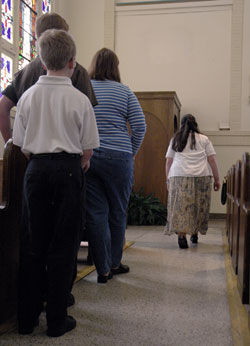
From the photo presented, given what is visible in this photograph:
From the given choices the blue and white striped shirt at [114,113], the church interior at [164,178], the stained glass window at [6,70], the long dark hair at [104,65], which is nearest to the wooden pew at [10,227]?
the church interior at [164,178]

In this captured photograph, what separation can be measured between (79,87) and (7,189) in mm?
727

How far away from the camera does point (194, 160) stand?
505 cm

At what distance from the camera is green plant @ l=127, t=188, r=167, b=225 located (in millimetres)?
7629

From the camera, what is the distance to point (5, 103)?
2.54 m

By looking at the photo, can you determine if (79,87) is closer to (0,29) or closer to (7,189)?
(7,189)

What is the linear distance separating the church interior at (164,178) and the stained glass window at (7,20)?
5 cm

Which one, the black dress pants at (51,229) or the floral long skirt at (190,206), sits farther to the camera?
the floral long skirt at (190,206)

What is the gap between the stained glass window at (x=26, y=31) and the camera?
7848 millimetres

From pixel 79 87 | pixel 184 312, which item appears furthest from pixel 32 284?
pixel 79 87

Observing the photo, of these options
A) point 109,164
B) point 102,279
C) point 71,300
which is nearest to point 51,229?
point 71,300

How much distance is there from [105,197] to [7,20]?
5.00 metres

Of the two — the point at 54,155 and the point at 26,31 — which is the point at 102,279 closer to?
the point at 54,155

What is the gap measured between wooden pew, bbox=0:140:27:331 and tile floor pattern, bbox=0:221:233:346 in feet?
0.60

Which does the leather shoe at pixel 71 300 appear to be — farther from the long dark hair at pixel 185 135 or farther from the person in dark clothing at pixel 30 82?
the long dark hair at pixel 185 135
